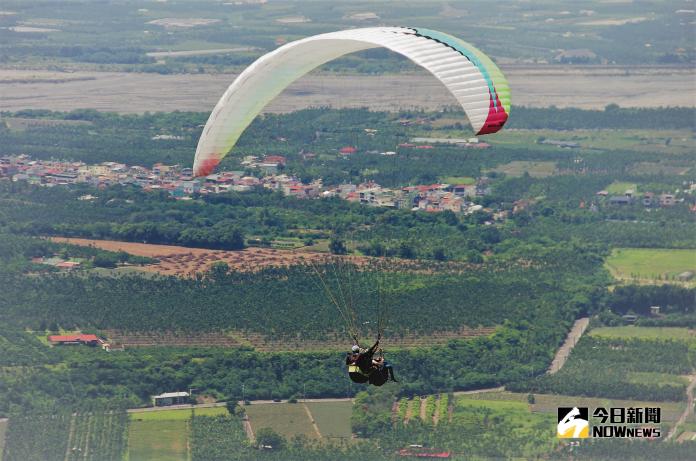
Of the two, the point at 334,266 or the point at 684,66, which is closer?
the point at 334,266

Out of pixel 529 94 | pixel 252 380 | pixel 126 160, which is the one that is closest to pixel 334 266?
pixel 252 380

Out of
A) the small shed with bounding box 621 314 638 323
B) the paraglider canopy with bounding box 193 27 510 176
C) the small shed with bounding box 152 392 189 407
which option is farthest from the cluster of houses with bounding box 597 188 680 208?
the paraglider canopy with bounding box 193 27 510 176

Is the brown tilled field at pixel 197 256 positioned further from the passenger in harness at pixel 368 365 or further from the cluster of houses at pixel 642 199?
the passenger in harness at pixel 368 365

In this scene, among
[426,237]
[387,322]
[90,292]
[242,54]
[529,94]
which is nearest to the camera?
[387,322]

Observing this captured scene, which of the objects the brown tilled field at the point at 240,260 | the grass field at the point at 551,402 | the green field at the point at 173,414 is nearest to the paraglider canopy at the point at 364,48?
the green field at the point at 173,414

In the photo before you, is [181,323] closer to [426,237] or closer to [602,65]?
[426,237]

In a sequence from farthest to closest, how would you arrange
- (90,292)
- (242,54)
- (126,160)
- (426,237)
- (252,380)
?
(242,54)
(126,160)
(426,237)
(90,292)
(252,380)

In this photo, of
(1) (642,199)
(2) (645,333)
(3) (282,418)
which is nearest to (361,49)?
(3) (282,418)

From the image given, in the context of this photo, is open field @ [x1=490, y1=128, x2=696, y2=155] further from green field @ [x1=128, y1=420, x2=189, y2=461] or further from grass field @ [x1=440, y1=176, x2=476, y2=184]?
green field @ [x1=128, y1=420, x2=189, y2=461]
